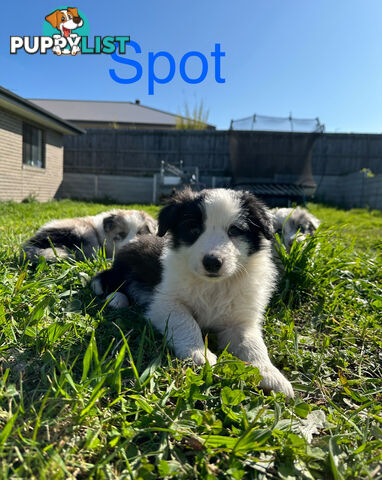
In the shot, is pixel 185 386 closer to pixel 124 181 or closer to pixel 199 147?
pixel 124 181

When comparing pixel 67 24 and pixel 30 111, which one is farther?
pixel 30 111

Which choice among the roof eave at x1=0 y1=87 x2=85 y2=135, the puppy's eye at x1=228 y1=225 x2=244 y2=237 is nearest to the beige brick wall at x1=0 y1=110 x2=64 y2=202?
the roof eave at x1=0 y1=87 x2=85 y2=135

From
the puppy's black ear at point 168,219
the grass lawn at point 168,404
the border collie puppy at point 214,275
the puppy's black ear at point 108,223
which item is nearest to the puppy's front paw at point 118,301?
the border collie puppy at point 214,275

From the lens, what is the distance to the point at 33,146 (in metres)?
13.8

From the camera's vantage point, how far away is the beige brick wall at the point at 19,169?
455 inches

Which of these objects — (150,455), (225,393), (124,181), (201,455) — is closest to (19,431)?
(150,455)

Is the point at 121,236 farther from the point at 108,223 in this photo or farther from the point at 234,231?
the point at 234,231

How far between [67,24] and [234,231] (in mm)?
11255

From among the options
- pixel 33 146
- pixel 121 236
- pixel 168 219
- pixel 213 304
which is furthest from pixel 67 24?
pixel 213 304

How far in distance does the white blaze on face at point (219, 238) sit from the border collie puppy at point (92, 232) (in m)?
2.02

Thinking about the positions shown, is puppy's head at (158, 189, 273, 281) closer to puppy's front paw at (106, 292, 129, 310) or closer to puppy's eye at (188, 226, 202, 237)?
puppy's eye at (188, 226, 202, 237)

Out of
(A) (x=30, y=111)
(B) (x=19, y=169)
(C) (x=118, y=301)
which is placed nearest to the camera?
(C) (x=118, y=301)

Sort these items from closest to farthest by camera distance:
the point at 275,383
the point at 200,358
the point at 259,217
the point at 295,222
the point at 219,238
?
the point at 275,383 < the point at 200,358 < the point at 219,238 < the point at 259,217 < the point at 295,222

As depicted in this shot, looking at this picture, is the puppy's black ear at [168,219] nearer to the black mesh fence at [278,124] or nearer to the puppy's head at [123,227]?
the puppy's head at [123,227]
